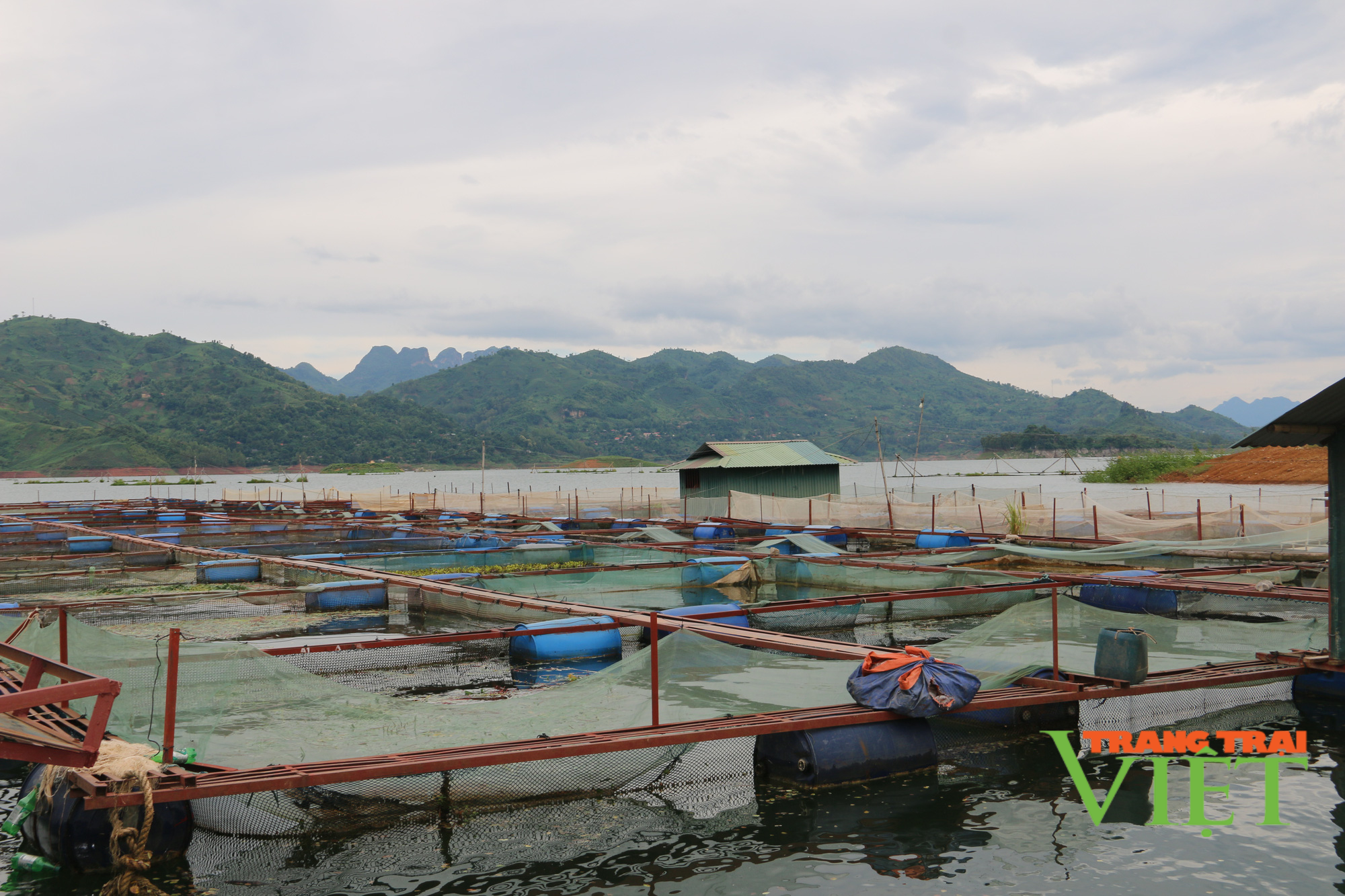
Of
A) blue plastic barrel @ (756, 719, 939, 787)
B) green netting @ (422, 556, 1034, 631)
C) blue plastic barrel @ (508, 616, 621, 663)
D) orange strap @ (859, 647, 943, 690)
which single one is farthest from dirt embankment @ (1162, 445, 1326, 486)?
blue plastic barrel @ (756, 719, 939, 787)

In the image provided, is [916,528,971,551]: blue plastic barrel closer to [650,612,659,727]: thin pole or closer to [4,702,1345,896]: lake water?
[4,702,1345,896]: lake water

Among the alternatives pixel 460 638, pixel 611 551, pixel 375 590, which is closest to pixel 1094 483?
pixel 611 551

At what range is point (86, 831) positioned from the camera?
808 centimetres

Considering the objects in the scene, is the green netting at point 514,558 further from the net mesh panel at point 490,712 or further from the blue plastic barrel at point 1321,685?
the blue plastic barrel at point 1321,685

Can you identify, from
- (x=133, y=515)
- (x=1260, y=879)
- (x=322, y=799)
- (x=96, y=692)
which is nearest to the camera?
(x=96, y=692)

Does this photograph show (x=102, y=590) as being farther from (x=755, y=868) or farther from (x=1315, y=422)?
(x=1315, y=422)

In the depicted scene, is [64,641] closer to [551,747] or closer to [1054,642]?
[551,747]

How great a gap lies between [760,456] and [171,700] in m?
39.8

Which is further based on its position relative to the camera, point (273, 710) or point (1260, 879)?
point (273, 710)

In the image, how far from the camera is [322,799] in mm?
8820

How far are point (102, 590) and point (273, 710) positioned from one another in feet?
70.8

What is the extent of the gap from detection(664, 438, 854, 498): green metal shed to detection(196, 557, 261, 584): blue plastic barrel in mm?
22738

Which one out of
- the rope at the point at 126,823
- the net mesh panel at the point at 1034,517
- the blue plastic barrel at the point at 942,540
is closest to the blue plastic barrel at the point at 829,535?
the net mesh panel at the point at 1034,517

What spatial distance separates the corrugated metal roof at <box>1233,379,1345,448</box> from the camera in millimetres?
11812
